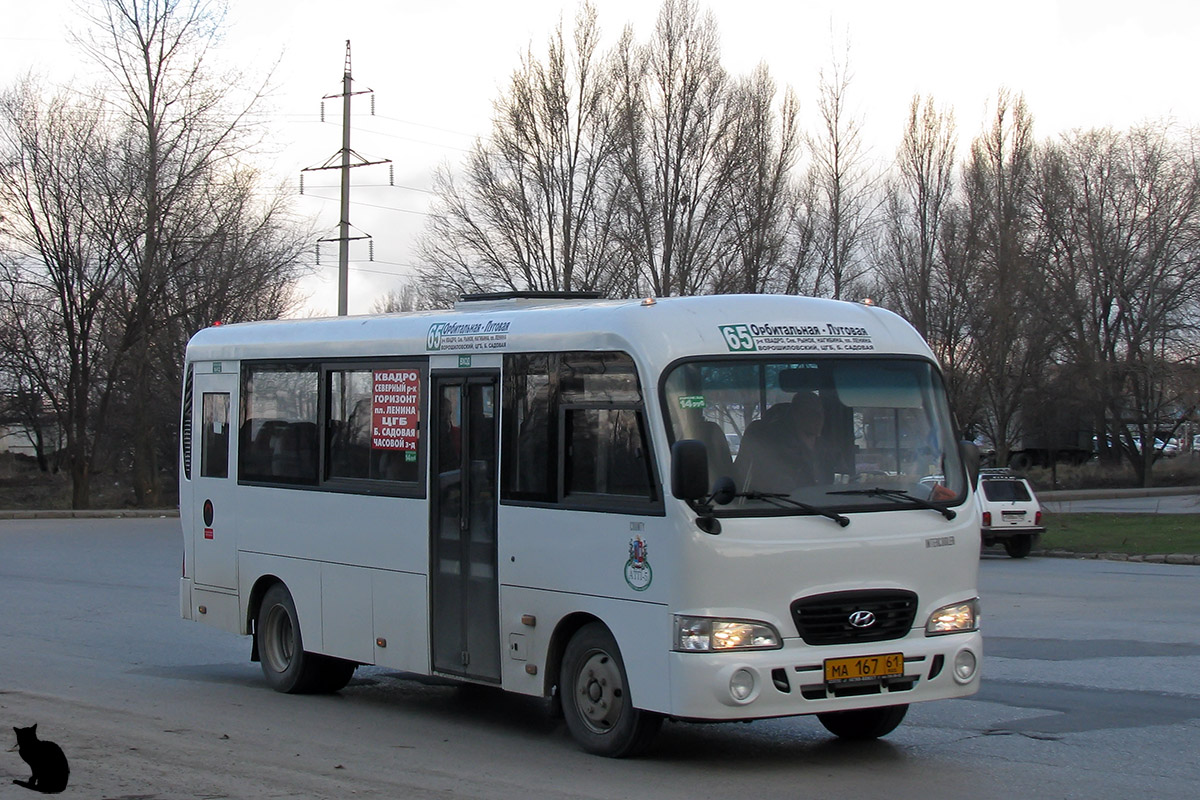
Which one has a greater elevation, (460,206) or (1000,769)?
(460,206)

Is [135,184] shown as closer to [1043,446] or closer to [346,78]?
[346,78]

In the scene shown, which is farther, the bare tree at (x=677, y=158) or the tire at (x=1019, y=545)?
the bare tree at (x=677, y=158)

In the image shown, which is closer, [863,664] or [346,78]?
[863,664]

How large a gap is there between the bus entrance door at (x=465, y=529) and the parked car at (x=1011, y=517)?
63.8 ft

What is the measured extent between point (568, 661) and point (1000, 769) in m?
2.60

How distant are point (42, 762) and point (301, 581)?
3.51 metres

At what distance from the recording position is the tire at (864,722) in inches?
346

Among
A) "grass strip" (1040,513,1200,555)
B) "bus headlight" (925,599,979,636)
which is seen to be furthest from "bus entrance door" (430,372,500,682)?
"grass strip" (1040,513,1200,555)

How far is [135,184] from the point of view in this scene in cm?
4225

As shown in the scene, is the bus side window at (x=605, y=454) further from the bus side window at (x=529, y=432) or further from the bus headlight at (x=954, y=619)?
the bus headlight at (x=954, y=619)

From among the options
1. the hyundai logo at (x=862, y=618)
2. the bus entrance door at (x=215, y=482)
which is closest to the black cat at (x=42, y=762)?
the bus entrance door at (x=215, y=482)

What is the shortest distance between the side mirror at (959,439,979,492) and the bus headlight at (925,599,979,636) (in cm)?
74

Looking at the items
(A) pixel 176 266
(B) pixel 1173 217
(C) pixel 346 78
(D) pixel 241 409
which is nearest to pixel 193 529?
(D) pixel 241 409

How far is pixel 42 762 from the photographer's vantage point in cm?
783
